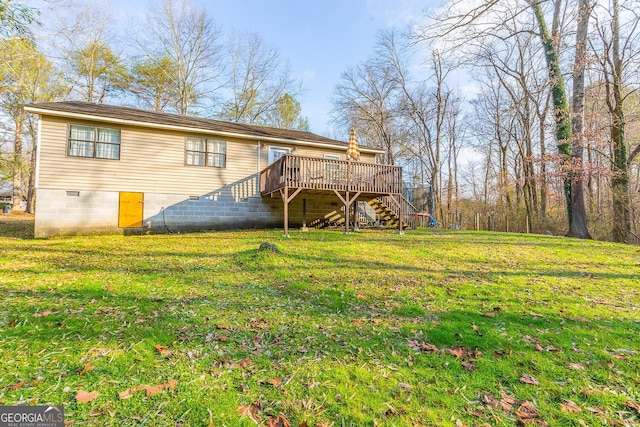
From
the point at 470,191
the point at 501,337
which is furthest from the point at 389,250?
the point at 470,191

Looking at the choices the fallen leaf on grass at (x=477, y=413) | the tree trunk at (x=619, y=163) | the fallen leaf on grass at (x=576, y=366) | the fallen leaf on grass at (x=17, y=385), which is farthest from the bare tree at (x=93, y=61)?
the tree trunk at (x=619, y=163)

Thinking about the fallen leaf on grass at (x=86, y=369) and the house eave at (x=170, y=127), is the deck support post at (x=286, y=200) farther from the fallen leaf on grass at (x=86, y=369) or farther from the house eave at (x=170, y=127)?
the fallen leaf on grass at (x=86, y=369)

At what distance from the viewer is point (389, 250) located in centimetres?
831

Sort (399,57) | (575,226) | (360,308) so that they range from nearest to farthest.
Result: (360,308)
(575,226)
(399,57)

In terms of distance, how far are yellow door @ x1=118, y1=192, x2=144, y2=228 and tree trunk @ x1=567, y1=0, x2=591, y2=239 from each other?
17025mm

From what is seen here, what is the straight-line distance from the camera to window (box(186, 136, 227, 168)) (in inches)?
484

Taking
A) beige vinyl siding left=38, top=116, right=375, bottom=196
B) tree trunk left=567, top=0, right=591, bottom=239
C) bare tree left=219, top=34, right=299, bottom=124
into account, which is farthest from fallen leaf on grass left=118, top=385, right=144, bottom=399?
bare tree left=219, top=34, right=299, bottom=124

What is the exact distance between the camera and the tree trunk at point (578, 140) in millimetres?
11320

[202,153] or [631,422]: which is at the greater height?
[202,153]

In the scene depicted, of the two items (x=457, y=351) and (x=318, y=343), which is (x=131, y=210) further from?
(x=457, y=351)

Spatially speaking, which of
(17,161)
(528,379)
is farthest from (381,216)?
(17,161)

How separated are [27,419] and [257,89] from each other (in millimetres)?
24771

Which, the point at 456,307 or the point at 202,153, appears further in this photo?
the point at 202,153

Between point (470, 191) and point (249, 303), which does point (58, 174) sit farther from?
point (470, 191)
